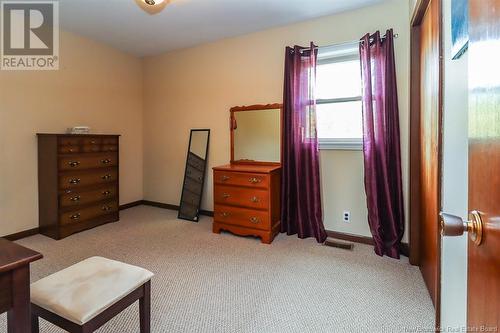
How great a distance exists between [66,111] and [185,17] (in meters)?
1.99

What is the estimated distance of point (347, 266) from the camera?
2.45m

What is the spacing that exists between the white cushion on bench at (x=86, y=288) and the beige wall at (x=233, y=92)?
2.35 metres

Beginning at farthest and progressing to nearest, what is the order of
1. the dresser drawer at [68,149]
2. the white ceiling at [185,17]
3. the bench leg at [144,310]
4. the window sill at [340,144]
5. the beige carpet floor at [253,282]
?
1. the dresser drawer at [68,149]
2. the window sill at [340,144]
3. the white ceiling at [185,17]
4. the beige carpet floor at [253,282]
5. the bench leg at [144,310]

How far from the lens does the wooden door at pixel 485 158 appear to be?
0.52 meters

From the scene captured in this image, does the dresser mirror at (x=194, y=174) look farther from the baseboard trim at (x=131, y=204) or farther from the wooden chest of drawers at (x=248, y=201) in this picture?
the baseboard trim at (x=131, y=204)

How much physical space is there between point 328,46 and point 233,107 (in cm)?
140

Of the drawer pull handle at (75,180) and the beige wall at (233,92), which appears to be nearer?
the beige wall at (233,92)

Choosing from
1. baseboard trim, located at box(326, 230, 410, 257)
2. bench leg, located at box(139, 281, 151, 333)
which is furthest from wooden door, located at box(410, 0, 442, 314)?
bench leg, located at box(139, 281, 151, 333)

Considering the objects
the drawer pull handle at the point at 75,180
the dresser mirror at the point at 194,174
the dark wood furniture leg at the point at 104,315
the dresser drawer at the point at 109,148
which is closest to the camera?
the dark wood furniture leg at the point at 104,315

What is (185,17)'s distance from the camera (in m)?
3.09

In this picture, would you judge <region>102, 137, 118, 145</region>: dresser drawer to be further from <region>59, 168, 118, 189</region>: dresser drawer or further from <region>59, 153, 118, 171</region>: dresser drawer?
<region>59, 168, 118, 189</region>: dresser drawer

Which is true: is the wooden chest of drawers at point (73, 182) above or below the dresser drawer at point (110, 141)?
below

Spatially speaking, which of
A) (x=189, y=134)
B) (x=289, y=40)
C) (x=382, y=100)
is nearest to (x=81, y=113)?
(x=189, y=134)

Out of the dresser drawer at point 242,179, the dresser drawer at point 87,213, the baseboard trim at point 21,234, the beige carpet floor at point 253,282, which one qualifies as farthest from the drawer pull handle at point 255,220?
the baseboard trim at point 21,234
